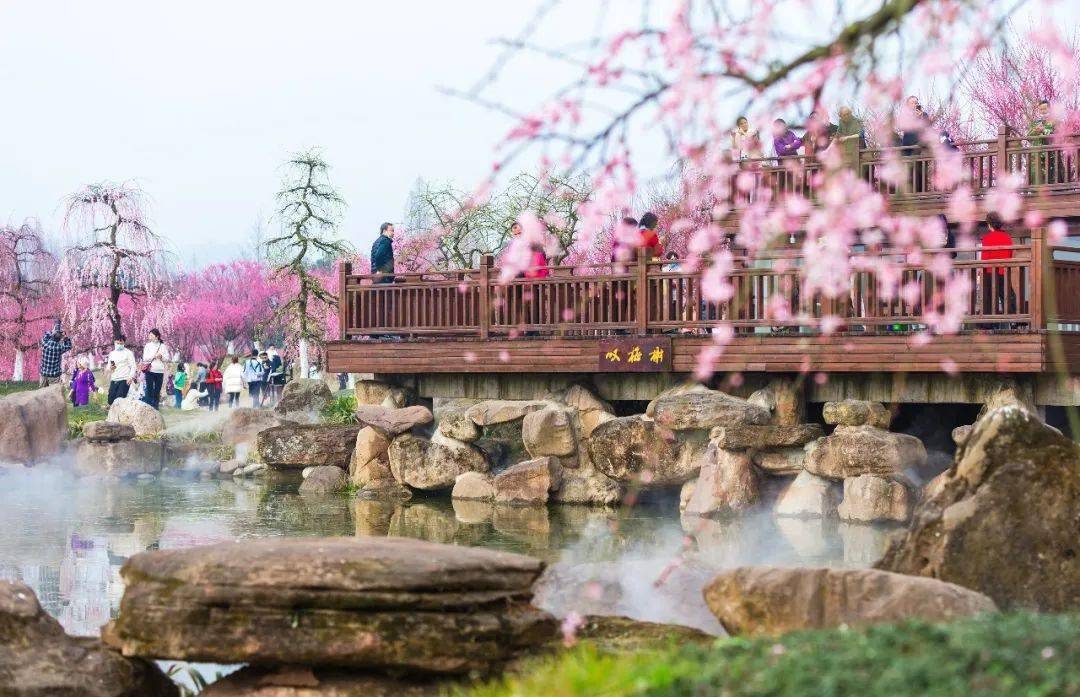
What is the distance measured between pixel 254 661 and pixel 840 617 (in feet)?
9.47

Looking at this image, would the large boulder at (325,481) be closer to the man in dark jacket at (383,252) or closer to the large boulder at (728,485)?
the man in dark jacket at (383,252)

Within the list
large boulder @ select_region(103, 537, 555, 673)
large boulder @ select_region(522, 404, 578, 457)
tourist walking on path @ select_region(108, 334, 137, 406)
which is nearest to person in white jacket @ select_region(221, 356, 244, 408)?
tourist walking on path @ select_region(108, 334, 137, 406)

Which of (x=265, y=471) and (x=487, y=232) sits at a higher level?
(x=487, y=232)

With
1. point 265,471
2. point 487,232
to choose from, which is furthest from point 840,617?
point 487,232

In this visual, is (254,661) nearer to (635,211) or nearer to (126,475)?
(126,475)

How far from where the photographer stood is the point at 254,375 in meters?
33.3

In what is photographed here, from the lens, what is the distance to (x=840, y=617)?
7180mm

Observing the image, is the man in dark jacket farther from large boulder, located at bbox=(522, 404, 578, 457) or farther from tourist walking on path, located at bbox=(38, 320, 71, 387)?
tourist walking on path, located at bbox=(38, 320, 71, 387)

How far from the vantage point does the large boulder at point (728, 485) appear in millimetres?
16984

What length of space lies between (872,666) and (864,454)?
1088 centimetres

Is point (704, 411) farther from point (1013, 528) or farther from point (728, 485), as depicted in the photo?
point (1013, 528)

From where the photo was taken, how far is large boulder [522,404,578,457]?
18281mm

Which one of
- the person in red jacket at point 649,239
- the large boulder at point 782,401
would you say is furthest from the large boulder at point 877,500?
the person in red jacket at point 649,239

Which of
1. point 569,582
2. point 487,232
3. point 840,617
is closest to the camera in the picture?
point 840,617
